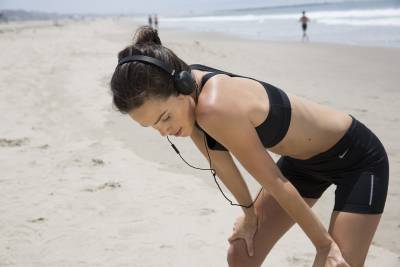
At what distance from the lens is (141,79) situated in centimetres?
166

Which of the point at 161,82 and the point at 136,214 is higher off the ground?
the point at 161,82

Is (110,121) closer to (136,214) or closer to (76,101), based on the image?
(76,101)

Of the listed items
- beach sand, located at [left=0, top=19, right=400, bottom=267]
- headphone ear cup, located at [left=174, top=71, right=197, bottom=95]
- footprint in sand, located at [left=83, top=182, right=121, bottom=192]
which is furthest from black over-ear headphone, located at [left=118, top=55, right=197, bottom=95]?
footprint in sand, located at [left=83, top=182, right=121, bottom=192]

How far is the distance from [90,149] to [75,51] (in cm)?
1042

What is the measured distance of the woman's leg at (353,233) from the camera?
1.81m

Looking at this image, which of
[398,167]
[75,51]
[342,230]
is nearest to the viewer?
[342,230]

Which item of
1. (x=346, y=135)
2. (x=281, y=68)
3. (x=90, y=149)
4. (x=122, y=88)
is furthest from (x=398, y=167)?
(x=281, y=68)

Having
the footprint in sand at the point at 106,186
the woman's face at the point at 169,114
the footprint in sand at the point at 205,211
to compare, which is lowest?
the footprint in sand at the point at 106,186

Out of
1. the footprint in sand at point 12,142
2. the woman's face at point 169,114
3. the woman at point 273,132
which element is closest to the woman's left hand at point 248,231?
the woman at point 273,132

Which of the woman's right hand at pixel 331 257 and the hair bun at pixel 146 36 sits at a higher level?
the hair bun at pixel 146 36

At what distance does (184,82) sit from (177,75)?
46mm

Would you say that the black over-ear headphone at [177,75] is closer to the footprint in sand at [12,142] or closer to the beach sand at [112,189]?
the beach sand at [112,189]

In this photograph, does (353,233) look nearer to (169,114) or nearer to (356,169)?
(356,169)

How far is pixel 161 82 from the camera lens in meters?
1.70
